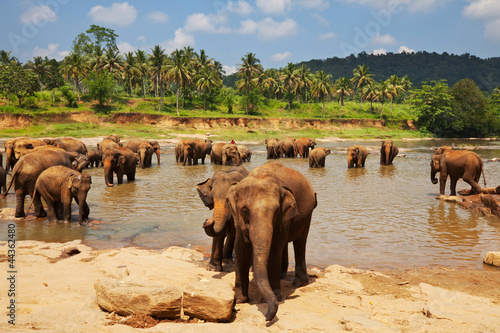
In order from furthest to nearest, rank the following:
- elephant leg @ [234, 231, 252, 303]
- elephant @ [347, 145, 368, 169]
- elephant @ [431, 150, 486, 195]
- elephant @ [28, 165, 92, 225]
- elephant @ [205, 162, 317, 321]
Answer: elephant @ [347, 145, 368, 169], elephant @ [431, 150, 486, 195], elephant @ [28, 165, 92, 225], elephant leg @ [234, 231, 252, 303], elephant @ [205, 162, 317, 321]

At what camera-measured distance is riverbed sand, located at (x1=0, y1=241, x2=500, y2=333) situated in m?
4.89

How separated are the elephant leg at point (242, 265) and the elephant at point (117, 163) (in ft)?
44.9

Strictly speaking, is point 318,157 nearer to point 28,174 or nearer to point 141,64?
point 28,174

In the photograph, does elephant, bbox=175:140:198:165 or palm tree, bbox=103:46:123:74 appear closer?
elephant, bbox=175:140:198:165

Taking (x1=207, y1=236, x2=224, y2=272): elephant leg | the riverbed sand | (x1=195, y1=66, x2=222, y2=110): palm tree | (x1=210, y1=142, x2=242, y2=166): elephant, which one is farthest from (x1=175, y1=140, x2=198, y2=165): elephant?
(x1=195, y1=66, x2=222, y2=110): palm tree

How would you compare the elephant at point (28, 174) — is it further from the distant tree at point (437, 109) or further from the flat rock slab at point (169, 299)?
the distant tree at point (437, 109)

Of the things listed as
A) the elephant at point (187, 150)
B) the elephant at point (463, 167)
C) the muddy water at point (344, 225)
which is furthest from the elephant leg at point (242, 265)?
the elephant at point (187, 150)

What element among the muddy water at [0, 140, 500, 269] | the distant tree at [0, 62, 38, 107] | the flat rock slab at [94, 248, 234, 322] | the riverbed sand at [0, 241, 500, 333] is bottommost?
the muddy water at [0, 140, 500, 269]

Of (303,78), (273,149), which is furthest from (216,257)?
(303,78)

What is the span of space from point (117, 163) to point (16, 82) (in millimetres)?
49862

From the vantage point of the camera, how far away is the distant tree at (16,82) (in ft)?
191

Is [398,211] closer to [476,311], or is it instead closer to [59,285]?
[476,311]

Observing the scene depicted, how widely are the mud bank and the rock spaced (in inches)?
2262

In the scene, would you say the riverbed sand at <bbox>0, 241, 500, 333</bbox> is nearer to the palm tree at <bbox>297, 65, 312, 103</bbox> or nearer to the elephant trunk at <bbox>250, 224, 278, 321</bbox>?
the elephant trunk at <bbox>250, 224, 278, 321</bbox>
